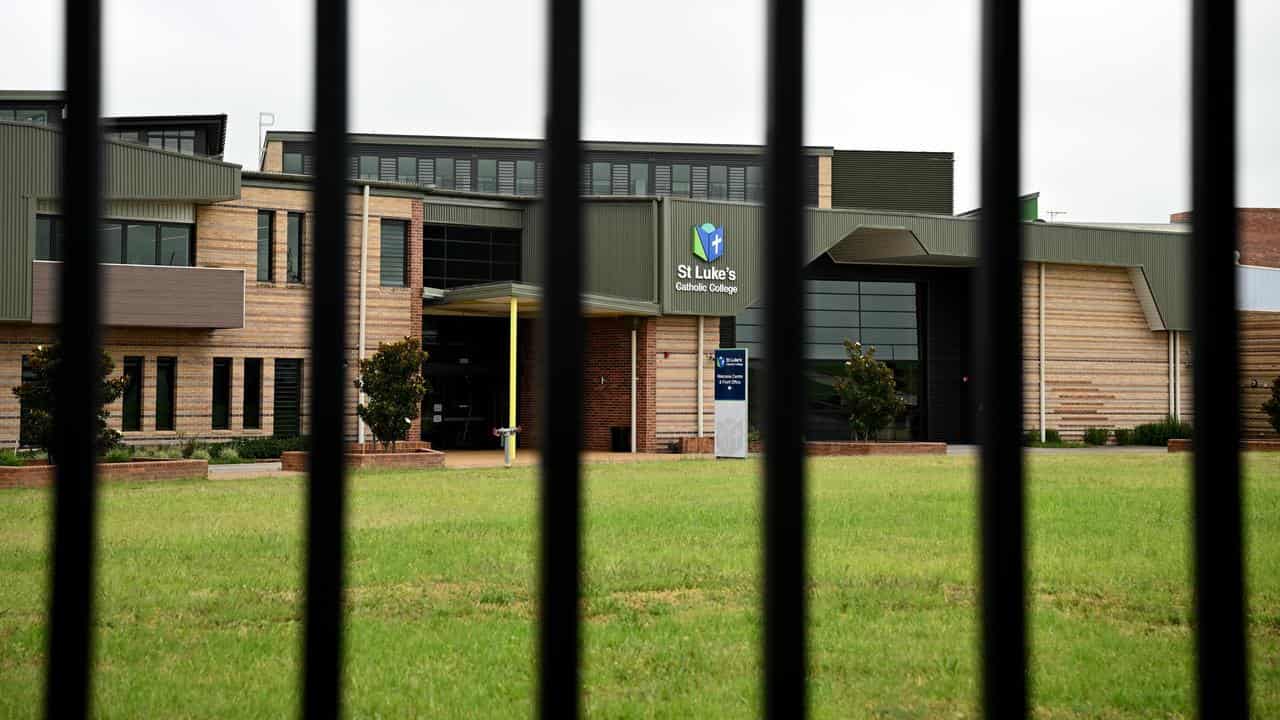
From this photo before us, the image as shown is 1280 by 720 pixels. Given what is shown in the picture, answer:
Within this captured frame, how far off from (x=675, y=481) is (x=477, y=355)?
53.8ft

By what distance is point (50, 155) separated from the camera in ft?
93.8

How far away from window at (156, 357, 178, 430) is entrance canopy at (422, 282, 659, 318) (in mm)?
7027

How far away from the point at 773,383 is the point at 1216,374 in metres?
0.35

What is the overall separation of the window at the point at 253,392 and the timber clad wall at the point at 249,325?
0.13 metres

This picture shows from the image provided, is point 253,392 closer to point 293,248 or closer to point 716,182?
point 293,248

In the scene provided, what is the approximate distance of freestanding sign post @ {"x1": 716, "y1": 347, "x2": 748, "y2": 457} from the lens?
93.6 ft

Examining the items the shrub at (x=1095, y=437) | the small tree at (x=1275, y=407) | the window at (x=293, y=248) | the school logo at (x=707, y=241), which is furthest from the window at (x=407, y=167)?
the small tree at (x=1275, y=407)

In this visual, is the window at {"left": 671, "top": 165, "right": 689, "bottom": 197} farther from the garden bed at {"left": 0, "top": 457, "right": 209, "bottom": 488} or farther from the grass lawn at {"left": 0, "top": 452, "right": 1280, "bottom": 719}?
the grass lawn at {"left": 0, "top": 452, "right": 1280, "bottom": 719}

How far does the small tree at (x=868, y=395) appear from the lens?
33.3m

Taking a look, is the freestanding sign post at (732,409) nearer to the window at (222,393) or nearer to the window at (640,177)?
the window at (222,393)

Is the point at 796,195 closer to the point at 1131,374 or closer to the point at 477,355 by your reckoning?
the point at 477,355

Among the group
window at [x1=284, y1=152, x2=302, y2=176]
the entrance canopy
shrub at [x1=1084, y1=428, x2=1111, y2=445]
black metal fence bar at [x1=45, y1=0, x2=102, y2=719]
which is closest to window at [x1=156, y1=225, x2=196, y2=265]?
the entrance canopy

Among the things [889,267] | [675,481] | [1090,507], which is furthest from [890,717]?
[889,267]

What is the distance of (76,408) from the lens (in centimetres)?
77
